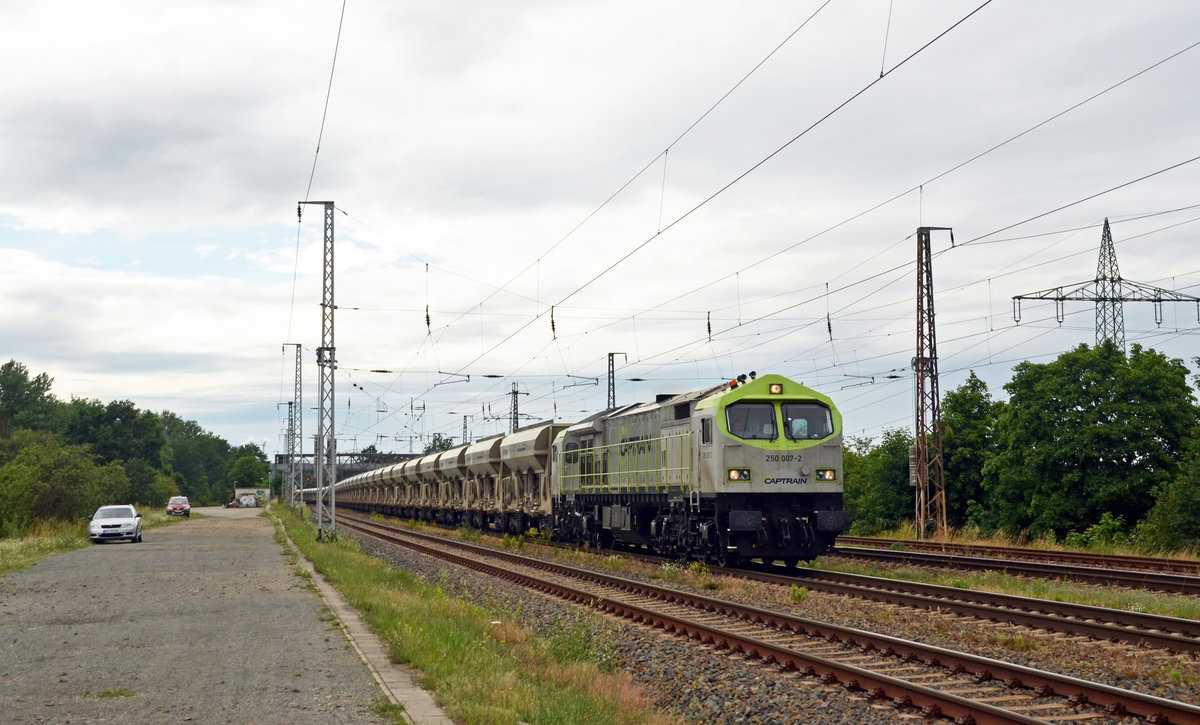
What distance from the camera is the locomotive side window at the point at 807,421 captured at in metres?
22.1

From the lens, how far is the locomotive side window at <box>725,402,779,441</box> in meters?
21.7

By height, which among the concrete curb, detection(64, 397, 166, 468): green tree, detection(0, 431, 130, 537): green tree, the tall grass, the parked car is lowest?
the parked car

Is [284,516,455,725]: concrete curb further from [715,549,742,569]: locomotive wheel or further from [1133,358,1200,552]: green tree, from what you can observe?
[1133,358,1200,552]: green tree

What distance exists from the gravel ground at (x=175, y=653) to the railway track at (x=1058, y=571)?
519 inches

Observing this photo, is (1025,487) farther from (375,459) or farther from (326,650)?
(375,459)

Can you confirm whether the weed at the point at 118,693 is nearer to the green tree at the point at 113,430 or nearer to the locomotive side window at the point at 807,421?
the locomotive side window at the point at 807,421

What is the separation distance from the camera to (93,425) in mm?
126812

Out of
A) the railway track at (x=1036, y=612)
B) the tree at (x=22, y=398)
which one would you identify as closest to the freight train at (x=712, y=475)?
the railway track at (x=1036, y=612)

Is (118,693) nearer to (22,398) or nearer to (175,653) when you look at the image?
(175,653)

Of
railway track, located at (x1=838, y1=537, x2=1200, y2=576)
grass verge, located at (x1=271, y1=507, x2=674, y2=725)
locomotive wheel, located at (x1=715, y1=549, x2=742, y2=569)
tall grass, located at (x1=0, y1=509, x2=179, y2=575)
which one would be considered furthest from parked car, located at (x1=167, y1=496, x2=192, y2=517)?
grass verge, located at (x1=271, y1=507, x2=674, y2=725)

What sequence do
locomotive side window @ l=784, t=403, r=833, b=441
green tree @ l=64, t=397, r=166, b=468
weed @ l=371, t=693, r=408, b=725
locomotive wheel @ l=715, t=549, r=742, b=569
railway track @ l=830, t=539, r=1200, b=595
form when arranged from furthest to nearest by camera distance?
green tree @ l=64, t=397, r=166, b=468 < locomotive wheel @ l=715, t=549, r=742, b=569 < locomotive side window @ l=784, t=403, r=833, b=441 < railway track @ l=830, t=539, r=1200, b=595 < weed @ l=371, t=693, r=408, b=725

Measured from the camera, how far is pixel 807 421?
878 inches

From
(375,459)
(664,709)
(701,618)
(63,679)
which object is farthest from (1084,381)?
(375,459)

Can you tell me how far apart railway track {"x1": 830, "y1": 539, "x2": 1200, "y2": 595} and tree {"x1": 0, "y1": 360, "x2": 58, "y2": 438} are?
135774 mm
